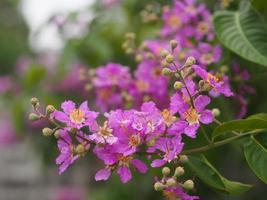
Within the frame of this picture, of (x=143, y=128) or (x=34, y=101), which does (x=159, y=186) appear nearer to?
(x=143, y=128)

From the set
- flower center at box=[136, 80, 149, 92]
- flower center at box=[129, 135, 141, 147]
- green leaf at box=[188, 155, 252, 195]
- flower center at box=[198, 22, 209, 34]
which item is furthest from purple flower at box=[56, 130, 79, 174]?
flower center at box=[198, 22, 209, 34]

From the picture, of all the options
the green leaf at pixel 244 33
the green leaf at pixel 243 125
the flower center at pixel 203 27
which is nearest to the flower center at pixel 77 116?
the green leaf at pixel 243 125

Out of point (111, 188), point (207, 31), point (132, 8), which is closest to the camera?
point (207, 31)

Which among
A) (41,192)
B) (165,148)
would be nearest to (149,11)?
(165,148)

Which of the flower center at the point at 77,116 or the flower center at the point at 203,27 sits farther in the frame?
the flower center at the point at 203,27

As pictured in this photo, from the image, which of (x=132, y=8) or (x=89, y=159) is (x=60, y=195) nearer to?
(x=89, y=159)

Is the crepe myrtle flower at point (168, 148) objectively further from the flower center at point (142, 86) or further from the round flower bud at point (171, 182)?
the flower center at point (142, 86)

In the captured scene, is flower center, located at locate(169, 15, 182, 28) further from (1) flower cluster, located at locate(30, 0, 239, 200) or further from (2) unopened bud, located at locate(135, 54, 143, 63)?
(1) flower cluster, located at locate(30, 0, 239, 200)
